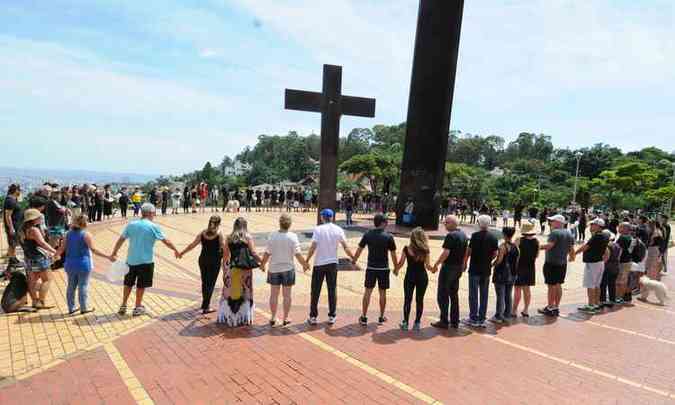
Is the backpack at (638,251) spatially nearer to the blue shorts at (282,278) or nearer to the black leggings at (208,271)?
the blue shorts at (282,278)

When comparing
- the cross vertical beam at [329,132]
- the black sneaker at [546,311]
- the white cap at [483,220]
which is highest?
the cross vertical beam at [329,132]

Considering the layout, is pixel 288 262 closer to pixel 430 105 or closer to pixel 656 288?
pixel 656 288

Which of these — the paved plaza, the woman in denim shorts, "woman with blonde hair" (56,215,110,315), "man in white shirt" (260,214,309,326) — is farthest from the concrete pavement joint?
the woman in denim shorts

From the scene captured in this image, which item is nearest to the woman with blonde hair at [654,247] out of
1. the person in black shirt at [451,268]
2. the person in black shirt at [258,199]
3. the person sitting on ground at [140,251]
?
the person in black shirt at [451,268]

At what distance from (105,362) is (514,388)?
→ 447 cm

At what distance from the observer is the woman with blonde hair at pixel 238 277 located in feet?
18.7

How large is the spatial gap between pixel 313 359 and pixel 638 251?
7.90 m

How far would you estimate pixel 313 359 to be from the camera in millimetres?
4926

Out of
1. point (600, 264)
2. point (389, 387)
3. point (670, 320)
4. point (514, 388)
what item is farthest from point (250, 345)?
point (670, 320)

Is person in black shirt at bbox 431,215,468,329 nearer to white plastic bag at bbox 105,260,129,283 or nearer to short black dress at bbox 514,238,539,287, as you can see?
short black dress at bbox 514,238,539,287

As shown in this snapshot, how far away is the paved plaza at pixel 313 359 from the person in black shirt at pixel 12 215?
171 cm

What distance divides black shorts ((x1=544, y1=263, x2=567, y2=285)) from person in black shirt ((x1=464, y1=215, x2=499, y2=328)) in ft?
5.22

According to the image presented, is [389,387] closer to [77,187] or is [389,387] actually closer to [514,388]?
[514,388]

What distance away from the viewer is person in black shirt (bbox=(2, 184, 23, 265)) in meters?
7.98
